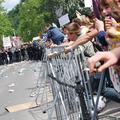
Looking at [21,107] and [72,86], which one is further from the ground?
[72,86]

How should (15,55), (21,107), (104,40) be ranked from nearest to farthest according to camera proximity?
(104,40) → (21,107) → (15,55)

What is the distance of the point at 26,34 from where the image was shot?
329 ft

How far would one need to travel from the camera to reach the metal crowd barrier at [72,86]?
5.67 m

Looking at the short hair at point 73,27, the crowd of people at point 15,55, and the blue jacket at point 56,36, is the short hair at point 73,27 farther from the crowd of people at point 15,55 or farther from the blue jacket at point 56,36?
the crowd of people at point 15,55

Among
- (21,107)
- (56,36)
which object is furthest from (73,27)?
(56,36)

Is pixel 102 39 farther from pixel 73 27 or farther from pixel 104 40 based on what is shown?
pixel 73 27

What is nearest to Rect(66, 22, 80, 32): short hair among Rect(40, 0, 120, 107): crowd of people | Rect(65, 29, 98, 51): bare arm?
Rect(40, 0, 120, 107): crowd of people

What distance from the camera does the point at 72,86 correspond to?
19.8 ft

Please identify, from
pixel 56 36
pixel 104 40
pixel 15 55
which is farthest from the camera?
pixel 15 55

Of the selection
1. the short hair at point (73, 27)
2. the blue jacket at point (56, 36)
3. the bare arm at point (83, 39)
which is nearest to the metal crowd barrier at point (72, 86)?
the bare arm at point (83, 39)

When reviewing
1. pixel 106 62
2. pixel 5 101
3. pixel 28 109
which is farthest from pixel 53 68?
pixel 5 101

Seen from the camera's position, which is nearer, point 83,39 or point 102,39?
point 102,39

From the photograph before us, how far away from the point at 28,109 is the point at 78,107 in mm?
5482

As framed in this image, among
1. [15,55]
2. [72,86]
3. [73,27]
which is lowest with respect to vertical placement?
[15,55]
